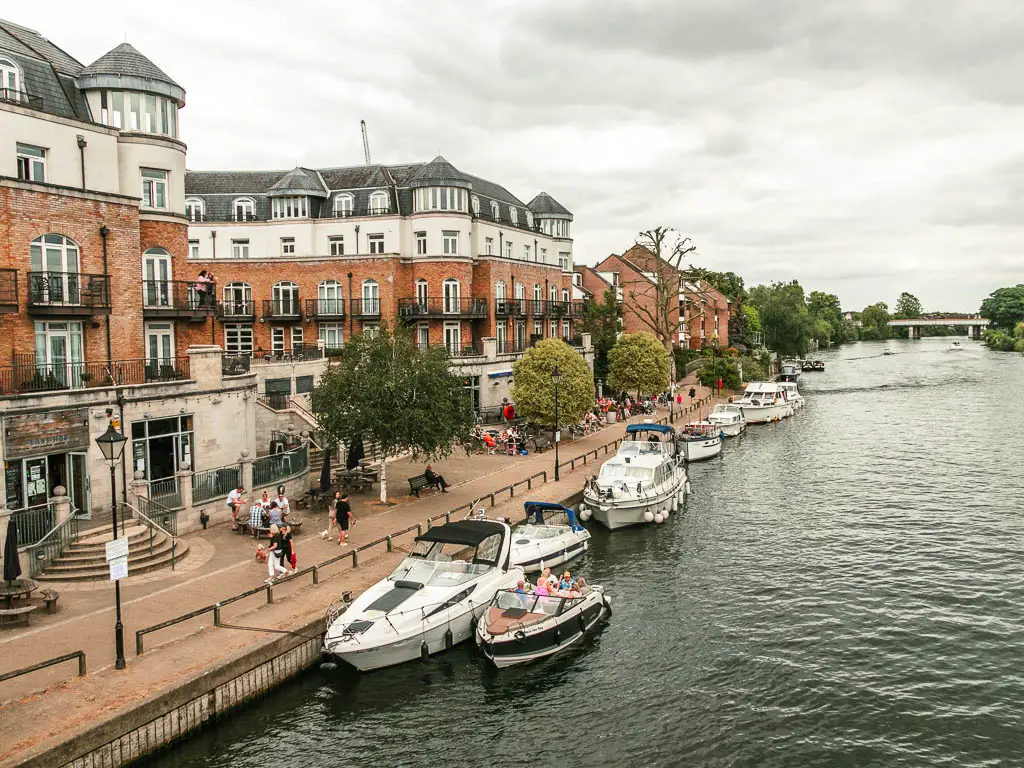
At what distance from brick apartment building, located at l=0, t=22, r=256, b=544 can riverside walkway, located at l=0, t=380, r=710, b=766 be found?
355cm

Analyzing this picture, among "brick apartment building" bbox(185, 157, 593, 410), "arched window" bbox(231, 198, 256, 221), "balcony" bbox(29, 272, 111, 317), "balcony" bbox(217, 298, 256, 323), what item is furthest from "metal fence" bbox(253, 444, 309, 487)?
"arched window" bbox(231, 198, 256, 221)

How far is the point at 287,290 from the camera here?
168 ft

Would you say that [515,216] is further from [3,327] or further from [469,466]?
[3,327]

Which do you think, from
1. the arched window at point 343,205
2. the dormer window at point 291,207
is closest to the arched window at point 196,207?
the dormer window at point 291,207

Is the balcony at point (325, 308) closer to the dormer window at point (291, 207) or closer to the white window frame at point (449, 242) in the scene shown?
the dormer window at point (291, 207)

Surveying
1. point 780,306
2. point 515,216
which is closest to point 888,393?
point 780,306

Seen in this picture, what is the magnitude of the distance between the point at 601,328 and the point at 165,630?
54440 millimetres

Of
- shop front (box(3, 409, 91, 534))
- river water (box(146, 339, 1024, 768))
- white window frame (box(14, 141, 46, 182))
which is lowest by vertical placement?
river water (box(146, 339, 1024, 768))

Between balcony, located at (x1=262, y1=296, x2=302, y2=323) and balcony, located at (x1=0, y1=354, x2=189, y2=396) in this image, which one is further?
balcony, located at (x1=262, y1=296, x2=302, y2=323)

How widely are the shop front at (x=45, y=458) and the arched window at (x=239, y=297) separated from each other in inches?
1105

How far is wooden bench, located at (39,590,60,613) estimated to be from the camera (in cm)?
1817

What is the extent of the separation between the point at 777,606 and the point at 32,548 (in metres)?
20.0

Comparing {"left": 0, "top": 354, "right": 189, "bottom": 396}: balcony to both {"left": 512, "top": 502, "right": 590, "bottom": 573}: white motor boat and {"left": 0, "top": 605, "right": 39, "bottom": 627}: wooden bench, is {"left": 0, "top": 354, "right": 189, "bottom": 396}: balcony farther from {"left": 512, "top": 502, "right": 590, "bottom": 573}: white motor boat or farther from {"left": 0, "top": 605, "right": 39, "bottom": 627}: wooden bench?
{"left": 512, "top": 502, "right": 590, "bottom": 573}: white motor boat

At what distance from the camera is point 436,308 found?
165 ft
